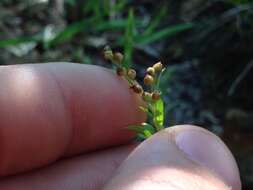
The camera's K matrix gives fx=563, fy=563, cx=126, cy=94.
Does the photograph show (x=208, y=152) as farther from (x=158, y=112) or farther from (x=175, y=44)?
(x=175, y=44)

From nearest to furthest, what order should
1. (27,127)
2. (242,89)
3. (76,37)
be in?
(27,127) < (242,89) < (76,37)

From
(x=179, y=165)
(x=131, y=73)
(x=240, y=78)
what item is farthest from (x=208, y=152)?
(x=240, y=78)

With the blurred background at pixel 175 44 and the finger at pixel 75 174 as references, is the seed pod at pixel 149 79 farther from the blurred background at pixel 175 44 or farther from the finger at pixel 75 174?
the blurred background at pixel 175 44

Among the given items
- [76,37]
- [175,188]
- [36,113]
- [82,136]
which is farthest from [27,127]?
[76,37]

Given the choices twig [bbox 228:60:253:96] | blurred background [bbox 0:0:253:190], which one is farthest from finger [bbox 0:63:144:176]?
twig [bbox 228:60:253:96]

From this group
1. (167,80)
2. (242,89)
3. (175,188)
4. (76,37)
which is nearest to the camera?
(175,188)

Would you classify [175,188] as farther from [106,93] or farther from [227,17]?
[227,17]
